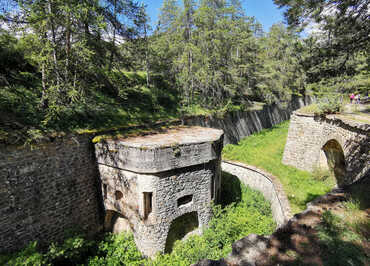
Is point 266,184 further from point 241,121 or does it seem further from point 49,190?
point 49,190

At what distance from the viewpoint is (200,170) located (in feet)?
25.6

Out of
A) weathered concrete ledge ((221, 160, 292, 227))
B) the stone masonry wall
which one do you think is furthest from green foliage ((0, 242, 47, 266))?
weathered concrete ledge ((221, 160, 292, 227))

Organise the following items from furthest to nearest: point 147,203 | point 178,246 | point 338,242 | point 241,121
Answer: point 241,121
point 178,246
point 147,203
point 338,242

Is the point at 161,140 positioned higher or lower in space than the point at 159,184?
higher

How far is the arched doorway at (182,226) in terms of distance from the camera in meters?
8.15

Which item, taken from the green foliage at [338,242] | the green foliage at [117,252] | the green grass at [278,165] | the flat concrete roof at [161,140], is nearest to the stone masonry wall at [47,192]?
the green foliage at [117,252]

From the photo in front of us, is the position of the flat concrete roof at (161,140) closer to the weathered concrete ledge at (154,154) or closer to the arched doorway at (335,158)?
the weathered concrete ledge at (154,154)

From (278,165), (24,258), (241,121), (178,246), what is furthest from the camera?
(241,121)

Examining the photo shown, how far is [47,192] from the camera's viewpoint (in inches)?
277

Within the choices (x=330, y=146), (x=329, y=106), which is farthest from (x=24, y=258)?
(x=329, y=106)

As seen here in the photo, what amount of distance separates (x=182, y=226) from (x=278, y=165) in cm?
731

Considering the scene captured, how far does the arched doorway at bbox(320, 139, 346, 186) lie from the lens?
1019cm

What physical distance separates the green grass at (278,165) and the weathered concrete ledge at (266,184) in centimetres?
33

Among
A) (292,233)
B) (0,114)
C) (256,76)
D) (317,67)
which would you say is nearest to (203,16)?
(256,76)
